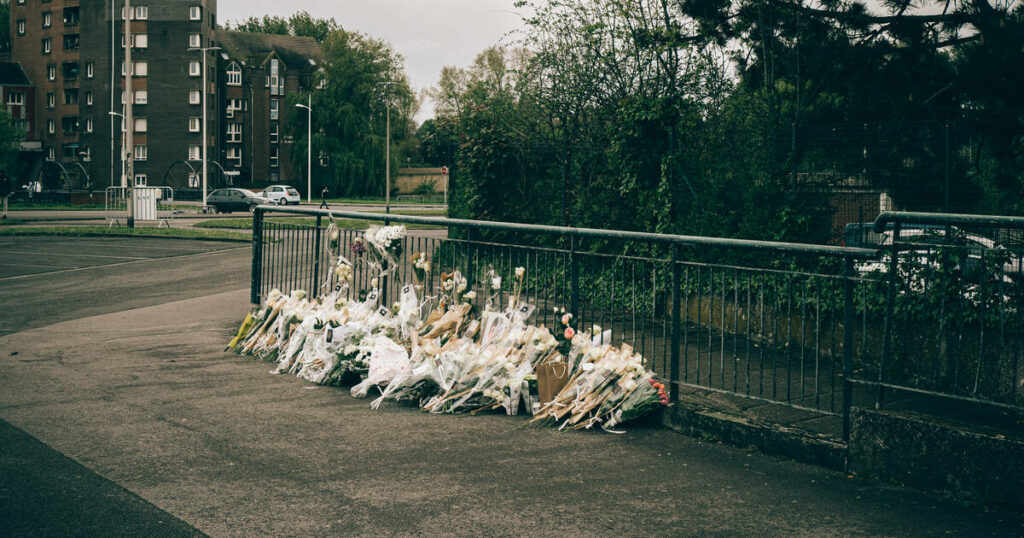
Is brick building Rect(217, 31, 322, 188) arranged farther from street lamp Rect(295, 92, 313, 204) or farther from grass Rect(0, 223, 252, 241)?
grass Rect(0, 223, 252, 241)

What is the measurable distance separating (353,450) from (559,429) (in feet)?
4.60

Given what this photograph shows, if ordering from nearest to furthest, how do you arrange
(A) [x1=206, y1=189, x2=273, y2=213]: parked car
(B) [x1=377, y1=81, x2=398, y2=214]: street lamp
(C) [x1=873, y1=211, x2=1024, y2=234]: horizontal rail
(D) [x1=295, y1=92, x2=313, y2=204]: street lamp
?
1. (C) [x1=873, y1=211, x2=1024, y2=234]: horizontal rail
2. (B) [x1=377, y1=81, x2=398, y2=214]: street lamp
3. (A) [x1=206, y1=189, x2=273, y2=213]: parked car
4. (D) [x1=295, y1=92, x2=313, y2=204]: street lamp

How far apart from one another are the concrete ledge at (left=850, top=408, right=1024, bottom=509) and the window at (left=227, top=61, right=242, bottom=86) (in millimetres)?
92150

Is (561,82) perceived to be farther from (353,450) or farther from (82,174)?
(82,174)

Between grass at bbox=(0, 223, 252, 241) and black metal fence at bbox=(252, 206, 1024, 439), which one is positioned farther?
grass at bbox=(0, 223, 252, 241)

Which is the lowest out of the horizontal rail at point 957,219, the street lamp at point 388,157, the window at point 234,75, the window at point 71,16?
the horizontal rail at point 957,219

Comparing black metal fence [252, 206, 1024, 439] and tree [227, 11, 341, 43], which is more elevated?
tree [227, 11, 341, 43]

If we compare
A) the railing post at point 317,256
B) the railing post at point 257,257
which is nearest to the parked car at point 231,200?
the railing post at point 257,257

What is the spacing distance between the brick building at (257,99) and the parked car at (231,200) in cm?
3267

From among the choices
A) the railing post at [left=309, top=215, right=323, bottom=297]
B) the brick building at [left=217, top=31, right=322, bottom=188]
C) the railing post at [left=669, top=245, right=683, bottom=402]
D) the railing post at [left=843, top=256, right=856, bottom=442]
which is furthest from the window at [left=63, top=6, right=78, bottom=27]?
the railing post at [left=843, top=256, right=856, bottom=442]

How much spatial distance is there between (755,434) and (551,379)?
1.47 metres

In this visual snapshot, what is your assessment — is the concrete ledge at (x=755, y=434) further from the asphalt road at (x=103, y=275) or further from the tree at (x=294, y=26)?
the tree at (x=294, y=26)

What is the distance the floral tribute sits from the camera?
20.6ft

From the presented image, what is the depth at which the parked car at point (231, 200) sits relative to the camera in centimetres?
5356
